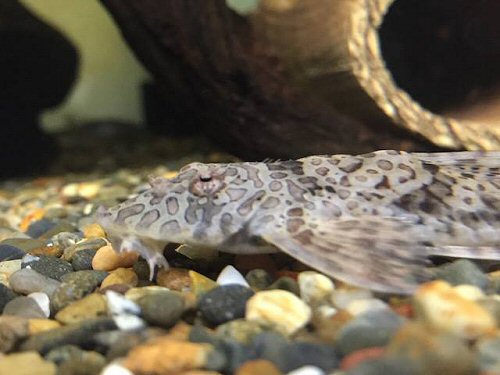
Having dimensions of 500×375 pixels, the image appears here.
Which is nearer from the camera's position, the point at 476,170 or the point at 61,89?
the point at 476,170

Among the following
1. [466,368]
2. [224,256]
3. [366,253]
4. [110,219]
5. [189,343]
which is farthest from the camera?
[224,256]

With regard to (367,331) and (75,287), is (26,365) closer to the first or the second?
(75,287)

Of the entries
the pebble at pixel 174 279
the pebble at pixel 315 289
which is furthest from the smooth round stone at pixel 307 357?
the pebble at pixel 174 279

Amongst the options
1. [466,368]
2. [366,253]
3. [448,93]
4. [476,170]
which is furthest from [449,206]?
[448,93]

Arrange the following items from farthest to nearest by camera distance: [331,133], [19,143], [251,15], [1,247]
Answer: [19,143] < [331,133] < [251,15] < [1,247]

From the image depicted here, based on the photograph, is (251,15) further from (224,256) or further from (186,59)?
(224,256)

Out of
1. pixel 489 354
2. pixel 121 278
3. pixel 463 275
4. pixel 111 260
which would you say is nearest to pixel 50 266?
pixel 111 260

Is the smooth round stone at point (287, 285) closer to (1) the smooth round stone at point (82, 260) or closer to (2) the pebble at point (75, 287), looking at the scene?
(2) the pebble at point (75, 287)
